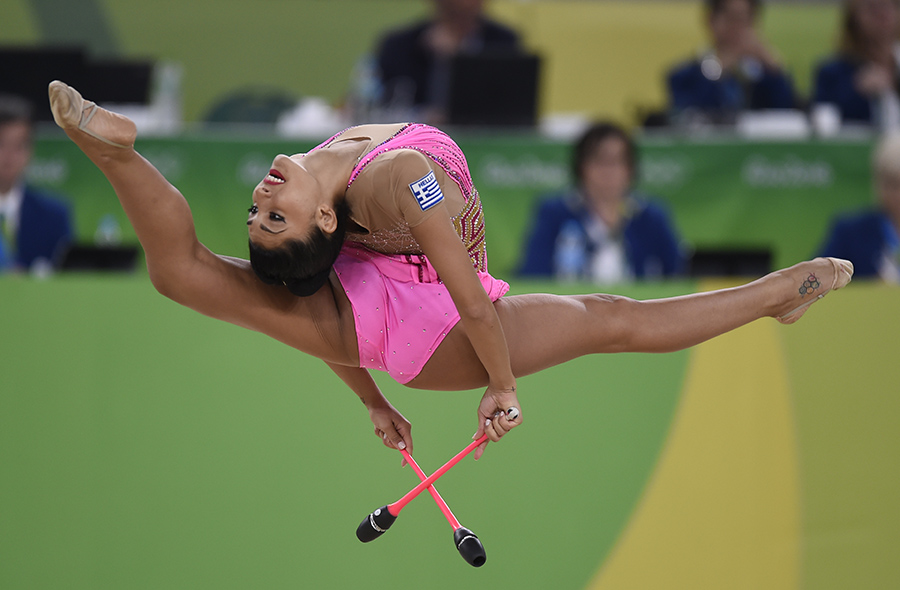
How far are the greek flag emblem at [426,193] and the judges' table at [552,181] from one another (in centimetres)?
237

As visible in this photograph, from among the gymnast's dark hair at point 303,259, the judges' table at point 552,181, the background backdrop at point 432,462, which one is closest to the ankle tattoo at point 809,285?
the background backdrop at point 432,462

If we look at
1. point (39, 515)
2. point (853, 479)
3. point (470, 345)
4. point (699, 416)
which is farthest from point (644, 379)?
point (39, 515)

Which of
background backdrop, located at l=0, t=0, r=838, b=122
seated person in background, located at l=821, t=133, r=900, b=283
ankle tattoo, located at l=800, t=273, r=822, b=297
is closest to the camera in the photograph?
ankle tattoo, located at l=800, t=273, r=822, b=297

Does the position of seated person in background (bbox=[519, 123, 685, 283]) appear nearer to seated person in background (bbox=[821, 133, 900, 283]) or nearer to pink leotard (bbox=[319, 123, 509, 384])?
seated person in background (bbox=[821, 133, 900, 283])

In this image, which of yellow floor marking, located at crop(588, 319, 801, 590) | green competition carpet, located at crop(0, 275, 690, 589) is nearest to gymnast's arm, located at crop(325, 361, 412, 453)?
green competition carpet, located at crop(0, 275, 690, 589)

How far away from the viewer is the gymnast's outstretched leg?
2.26m

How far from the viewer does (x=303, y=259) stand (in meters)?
2.10

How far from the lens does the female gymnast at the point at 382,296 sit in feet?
6.60

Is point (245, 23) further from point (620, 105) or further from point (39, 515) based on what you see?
point (39, 515)

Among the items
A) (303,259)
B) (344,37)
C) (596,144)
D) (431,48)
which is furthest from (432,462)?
(344,37)

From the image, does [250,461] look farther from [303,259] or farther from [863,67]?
[863,67]

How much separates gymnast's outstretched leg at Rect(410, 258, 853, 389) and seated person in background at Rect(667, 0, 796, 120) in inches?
96.3

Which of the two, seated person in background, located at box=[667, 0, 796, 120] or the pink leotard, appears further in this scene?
seated person in background, located at box=[667, 0, 796, 120]

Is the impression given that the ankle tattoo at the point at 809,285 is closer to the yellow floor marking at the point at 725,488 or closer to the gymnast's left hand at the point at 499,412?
the yellow floor marking at the point at 725,488
